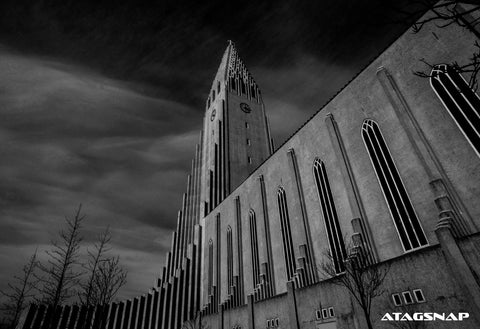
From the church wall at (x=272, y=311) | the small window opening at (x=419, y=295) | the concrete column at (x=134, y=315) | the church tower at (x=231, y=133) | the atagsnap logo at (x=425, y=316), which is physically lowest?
the atagsnap logo at (x=425, y=316)

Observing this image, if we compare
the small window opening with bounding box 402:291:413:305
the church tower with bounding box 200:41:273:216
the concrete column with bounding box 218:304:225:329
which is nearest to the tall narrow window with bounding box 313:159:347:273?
the small window opening with bounding box 402:291:413:305

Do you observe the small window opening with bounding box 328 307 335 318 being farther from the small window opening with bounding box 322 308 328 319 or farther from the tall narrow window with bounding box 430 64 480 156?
the tall narrow window with bounding box 430 64 480 156

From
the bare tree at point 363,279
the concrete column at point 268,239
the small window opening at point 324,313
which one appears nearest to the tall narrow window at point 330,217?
the bare tree at point 363,279

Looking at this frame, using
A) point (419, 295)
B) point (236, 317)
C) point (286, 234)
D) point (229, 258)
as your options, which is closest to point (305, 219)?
point (286, 234)

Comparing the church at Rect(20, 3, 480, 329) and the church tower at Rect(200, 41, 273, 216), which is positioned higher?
the church tower at Rect(200, 41, 273, 216)

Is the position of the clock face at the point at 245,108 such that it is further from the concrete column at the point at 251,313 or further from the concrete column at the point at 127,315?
the concrete column at the point at 251,313

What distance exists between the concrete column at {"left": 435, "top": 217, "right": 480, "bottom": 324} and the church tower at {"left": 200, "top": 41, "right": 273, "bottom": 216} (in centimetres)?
3170

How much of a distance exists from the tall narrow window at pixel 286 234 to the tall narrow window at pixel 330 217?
14.3ft

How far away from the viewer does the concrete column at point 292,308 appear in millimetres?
17531

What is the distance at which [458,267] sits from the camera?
10883mm

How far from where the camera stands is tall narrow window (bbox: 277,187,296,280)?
879 inches

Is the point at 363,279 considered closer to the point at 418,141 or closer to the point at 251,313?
the point at 418,141

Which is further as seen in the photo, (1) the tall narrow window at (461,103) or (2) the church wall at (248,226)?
(2) the church wall at (248,226)

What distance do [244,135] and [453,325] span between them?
4191 cm
